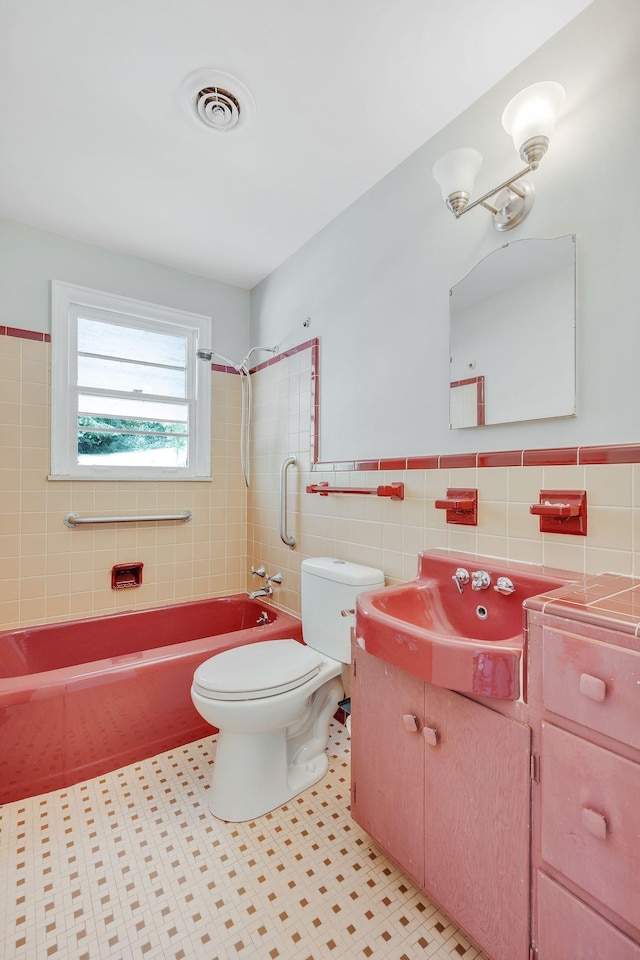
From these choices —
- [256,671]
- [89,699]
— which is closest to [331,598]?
[256,671]

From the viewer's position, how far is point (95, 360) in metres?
2.37

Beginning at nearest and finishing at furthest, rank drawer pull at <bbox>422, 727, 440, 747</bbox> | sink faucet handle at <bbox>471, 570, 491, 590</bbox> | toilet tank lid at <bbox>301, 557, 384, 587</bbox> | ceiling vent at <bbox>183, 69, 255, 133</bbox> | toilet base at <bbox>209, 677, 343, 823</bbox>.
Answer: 1. drawer pull at <bbox>422, 727, 440, 747</bbox>
2. sink faucet handle at <bbox>471, 570, 491, 590</bbox>
3. ceiling vent at <bbox>183, 69, 255, 133</bbox>
4. toilet base at <bbox>209, 677, 343, 823</bbox>
5. toilet tank lid at <bbox>301, 557, 384, 587</bbox>

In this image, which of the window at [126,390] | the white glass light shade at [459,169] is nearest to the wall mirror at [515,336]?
the white glass light shade at [459,169]

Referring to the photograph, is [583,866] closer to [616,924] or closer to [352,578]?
[616,924]

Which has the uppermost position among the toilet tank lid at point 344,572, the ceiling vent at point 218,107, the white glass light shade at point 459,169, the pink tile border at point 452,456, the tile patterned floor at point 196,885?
the ceiling vent at point 218,107

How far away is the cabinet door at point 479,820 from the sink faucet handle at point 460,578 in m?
0.37

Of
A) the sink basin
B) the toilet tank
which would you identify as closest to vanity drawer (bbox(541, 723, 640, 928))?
the sink basin

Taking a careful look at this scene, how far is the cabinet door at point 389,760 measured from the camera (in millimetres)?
1091

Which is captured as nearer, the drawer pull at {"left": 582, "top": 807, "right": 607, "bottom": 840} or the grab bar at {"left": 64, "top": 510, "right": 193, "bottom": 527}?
the drawer pull at {"left": 582, "top": 807, "right": 607, "bottom": 840}

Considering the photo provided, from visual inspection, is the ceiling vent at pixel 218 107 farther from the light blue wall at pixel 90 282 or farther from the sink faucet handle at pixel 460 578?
the sink faucet handle at pixel 460 578

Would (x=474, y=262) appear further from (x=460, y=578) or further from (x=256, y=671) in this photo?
(x=256, y=671)

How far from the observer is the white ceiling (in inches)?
47.2

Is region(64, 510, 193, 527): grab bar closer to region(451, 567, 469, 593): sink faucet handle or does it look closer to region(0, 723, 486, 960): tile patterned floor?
region(0, 723, 486, 960): tile patterned floor

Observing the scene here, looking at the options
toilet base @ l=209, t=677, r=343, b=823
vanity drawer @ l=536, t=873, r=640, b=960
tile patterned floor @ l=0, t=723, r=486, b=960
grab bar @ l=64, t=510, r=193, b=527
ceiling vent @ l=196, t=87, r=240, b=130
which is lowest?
tile patterned floor @ l=0, t=723, r=486, b=960
